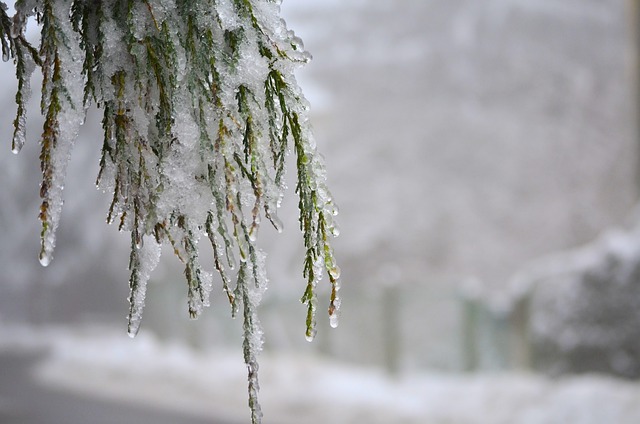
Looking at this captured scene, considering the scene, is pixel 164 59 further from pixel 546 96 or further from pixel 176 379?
pixel 546 96

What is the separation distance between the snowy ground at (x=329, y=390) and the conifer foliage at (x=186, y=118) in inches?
250

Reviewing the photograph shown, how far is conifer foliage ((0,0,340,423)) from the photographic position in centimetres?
115

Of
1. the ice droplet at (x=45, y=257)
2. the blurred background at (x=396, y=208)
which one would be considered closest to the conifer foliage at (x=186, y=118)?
the ice droplet at (x=45, y=257)

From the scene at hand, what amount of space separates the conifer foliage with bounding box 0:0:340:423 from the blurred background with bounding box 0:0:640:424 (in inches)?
331

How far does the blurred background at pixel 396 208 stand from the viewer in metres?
10.4

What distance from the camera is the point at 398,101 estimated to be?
16.4m

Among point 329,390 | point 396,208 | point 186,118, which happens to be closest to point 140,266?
point 186,118

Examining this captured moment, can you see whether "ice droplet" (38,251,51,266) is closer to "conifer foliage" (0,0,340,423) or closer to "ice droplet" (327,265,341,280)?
"conifer foliage" (0,0,340,423)

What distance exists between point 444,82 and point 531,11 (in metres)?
2.50

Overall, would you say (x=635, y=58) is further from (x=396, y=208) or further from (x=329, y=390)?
(x=396, y=208)

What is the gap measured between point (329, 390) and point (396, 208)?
6.95m

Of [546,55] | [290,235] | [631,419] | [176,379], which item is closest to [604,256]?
[631,419]

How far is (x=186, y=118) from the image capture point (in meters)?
1.15

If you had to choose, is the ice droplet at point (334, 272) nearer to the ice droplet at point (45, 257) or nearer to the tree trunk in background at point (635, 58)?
the ice droplet at point (45, 257)
